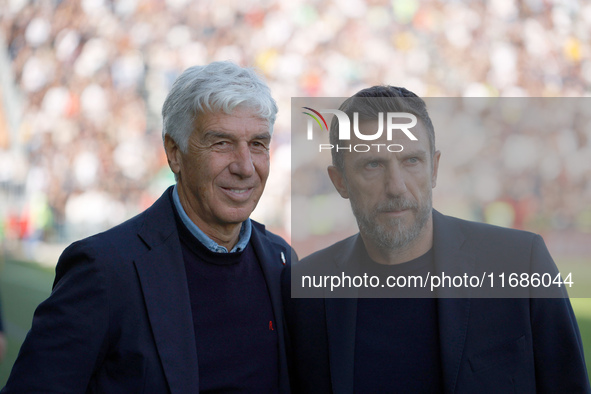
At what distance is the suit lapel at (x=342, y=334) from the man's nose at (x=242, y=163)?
17.4 inches

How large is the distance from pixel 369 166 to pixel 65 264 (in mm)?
924

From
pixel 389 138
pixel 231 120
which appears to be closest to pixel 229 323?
pixel 231 120

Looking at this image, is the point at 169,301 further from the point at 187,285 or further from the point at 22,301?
the point at 22,301

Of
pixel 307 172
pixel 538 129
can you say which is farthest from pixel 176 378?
pixel 538 129

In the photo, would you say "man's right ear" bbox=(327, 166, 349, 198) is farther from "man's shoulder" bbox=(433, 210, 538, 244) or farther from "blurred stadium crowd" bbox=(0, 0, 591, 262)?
"blurred stadium crowd" bbox=(0, 0, 591, 262)

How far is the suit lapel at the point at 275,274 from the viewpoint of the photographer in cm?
192

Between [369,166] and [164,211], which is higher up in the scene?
[369,166]

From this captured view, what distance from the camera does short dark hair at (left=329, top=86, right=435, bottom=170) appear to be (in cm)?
186

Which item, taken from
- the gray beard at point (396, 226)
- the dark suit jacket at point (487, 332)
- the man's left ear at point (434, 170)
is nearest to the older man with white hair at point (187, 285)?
the dark suit jacket at point (487, 332)

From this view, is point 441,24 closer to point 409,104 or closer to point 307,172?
point 307,172

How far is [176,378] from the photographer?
1637mm

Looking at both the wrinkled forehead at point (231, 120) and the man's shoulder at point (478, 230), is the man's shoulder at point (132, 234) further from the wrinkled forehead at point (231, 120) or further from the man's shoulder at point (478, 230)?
the man's shoulder at point (478, 230)

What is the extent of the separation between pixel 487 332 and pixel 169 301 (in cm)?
89

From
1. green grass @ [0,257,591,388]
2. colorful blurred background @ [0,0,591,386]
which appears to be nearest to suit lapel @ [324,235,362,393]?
green grass @ [0,257,591,388]
